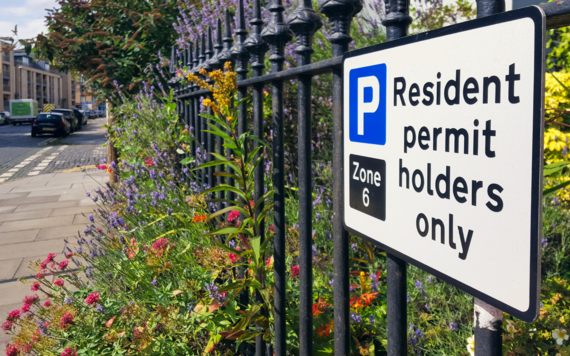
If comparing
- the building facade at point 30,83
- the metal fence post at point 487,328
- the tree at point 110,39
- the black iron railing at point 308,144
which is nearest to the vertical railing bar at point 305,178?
the black iron railing at point 308,144

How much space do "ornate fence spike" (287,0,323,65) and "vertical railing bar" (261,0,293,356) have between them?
169 mm

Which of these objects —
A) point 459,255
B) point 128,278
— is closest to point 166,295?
point 128,278

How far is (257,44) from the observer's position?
1983 mm

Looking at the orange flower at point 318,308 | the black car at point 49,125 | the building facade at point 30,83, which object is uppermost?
the building facade at point 30,83

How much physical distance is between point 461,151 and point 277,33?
3.66 ft

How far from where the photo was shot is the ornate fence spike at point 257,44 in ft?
6.50

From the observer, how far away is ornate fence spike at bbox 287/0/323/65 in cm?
153

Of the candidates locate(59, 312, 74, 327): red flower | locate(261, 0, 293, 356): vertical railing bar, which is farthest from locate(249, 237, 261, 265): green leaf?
locate(59, 312, 74, 327): red flower

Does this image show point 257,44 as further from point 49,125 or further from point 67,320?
point 49,125

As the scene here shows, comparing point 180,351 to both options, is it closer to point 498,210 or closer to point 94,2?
point 498,210

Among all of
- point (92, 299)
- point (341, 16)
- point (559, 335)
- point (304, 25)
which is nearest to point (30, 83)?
point (92, 299)

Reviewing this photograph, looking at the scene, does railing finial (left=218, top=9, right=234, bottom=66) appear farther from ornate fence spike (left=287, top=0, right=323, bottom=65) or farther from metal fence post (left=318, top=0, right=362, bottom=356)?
metal fence post (left=318, top=0, right=362, bottom=356)

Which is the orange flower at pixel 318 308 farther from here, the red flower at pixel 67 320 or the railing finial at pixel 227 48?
the railing finial at pixel 227 48

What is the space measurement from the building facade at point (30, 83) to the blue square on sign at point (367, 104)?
2413 inches
